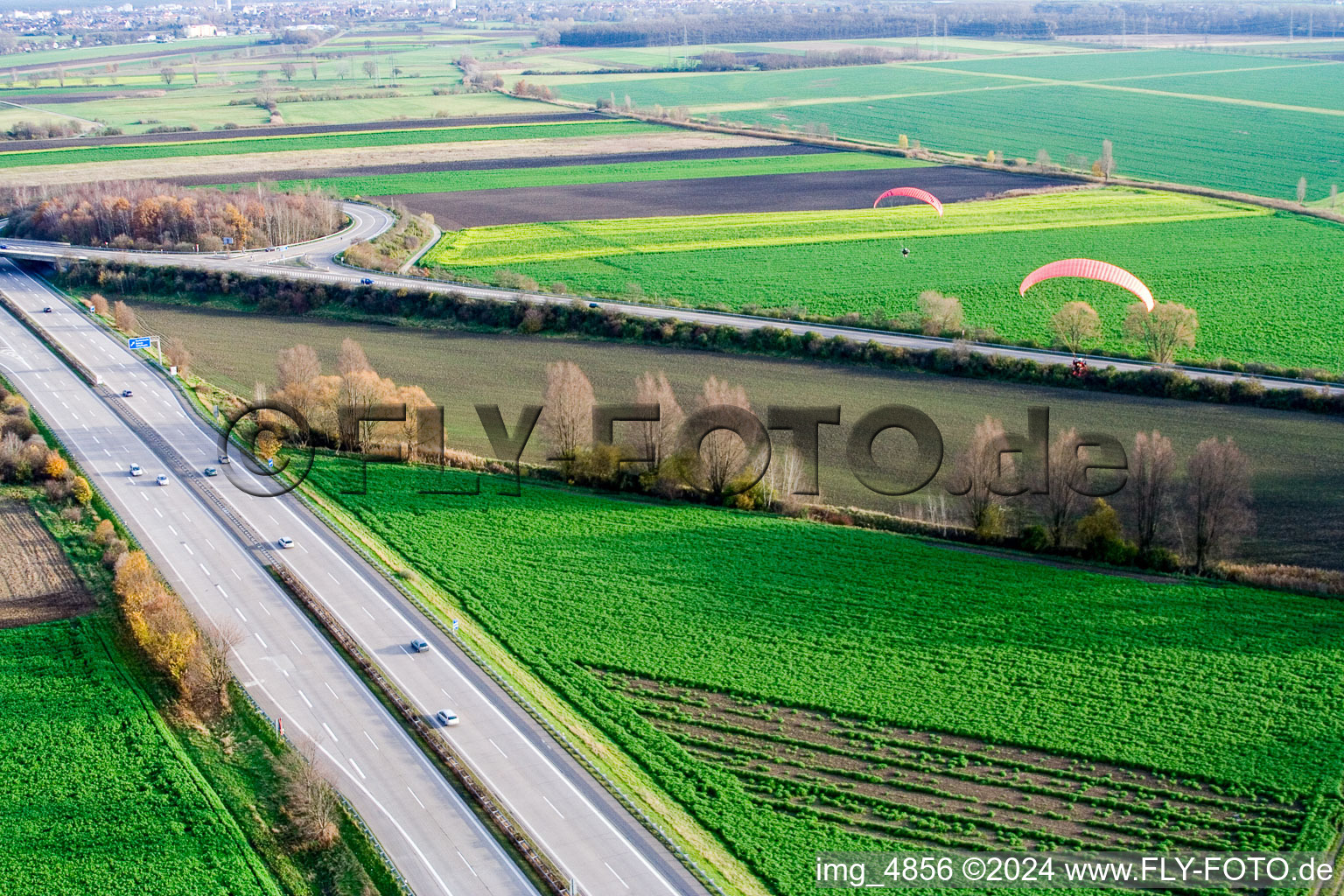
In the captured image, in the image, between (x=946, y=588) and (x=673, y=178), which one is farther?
(x=673, y=178)

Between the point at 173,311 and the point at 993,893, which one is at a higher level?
the point at 173,311

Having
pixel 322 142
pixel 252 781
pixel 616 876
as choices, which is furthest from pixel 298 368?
pixel 322 142

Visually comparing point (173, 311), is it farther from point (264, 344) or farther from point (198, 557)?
point (198, 557)

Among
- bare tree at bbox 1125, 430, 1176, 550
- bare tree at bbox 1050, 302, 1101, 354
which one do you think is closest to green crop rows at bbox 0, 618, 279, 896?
bare tree at bbox 1125, 430, 1176, 550

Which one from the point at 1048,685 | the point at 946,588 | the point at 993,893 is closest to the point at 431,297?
the point at 946,588

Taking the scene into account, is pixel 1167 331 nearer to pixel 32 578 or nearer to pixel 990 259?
pixel 990 259

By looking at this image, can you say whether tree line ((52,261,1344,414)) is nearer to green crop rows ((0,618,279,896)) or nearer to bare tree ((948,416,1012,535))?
bare tree ((948,416,1012,535))
